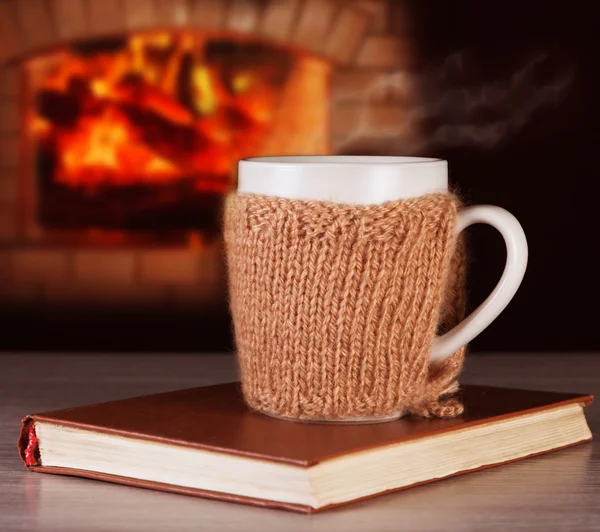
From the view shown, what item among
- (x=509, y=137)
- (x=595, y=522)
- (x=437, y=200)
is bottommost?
(x=595, y=522)

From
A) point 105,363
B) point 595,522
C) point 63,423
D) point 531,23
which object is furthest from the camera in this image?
point 531,23

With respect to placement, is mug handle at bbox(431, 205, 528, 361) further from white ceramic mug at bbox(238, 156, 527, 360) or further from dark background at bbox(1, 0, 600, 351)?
dark background at bbox(1, 0, 600, 351)

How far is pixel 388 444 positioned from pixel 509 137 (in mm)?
1396

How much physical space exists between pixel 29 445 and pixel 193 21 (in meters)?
1.36

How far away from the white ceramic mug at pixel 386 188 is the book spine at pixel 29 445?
0.21 meters

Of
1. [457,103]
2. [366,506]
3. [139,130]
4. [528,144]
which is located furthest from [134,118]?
[366,506]

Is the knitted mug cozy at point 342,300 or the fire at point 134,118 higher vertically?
the fire at point 134,118

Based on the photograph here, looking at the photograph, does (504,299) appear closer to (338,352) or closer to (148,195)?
(338,352)

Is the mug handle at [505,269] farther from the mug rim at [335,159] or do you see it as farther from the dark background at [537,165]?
the dark background at [537,165]

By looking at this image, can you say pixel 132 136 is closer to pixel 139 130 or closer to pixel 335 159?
pixel 139 130

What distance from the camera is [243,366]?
30.4 inches

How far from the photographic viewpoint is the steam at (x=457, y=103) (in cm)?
197

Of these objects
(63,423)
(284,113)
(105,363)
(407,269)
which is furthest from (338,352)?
(284,113)

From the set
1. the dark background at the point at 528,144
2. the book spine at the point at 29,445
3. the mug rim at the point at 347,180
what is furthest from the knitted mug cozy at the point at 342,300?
the dark background at the point at 528,144
